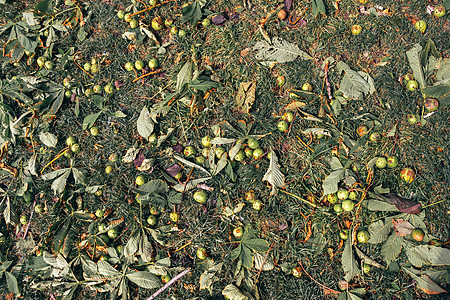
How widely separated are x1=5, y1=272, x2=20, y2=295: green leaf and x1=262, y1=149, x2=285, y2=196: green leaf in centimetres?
283

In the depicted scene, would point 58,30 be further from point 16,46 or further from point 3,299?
point 3,299

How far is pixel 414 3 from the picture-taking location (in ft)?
10.1

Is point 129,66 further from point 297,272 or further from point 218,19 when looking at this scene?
point 297,272

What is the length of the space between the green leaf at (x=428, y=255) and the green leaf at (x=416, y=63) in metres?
1.57

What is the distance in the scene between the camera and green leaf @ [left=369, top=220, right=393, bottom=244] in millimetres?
2664

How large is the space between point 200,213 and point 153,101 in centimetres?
132

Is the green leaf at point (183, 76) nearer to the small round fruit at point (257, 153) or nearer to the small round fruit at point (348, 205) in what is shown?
the small round fruit at point (257, 153)

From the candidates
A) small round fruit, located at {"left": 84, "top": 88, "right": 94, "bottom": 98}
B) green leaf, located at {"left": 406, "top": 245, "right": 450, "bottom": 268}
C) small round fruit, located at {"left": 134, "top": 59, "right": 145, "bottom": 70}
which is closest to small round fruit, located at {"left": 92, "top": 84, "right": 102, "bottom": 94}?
small round fruit, located at {"left": 84, "top": 88, "right": 94, "bottom": 98}

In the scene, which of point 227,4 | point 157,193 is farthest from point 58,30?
point 157,193

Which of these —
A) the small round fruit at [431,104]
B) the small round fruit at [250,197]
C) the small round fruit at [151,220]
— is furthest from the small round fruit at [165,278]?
the small round fruit at [431,104]

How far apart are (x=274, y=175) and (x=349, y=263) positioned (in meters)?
1.06

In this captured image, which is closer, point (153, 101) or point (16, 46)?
point (153, 101)

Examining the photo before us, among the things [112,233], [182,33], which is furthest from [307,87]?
[112,233]

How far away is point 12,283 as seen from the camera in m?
3.02
